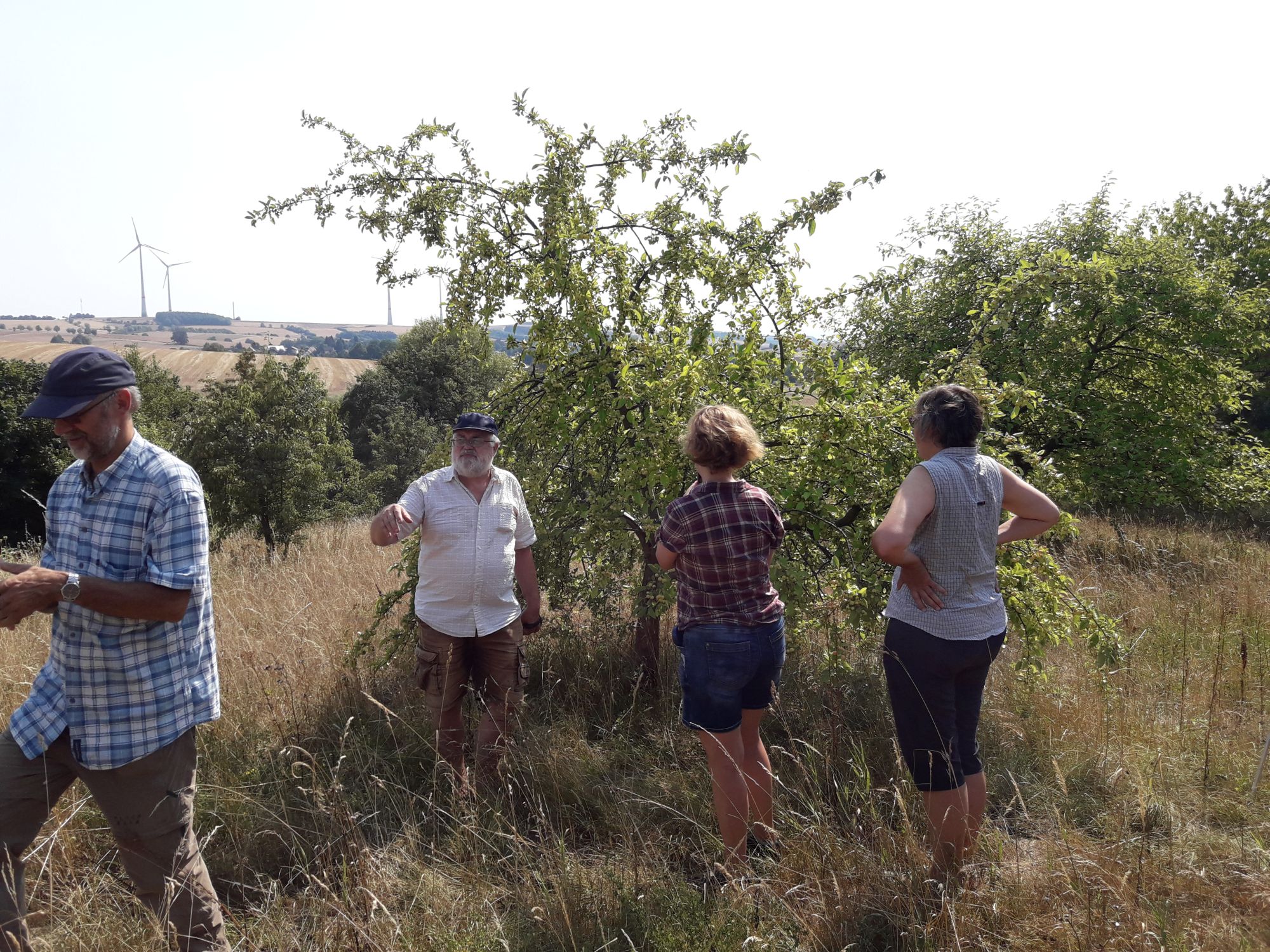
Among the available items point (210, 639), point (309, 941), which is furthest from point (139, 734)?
point (309, 941)

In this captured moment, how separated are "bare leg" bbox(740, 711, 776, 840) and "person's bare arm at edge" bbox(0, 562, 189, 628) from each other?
6.99ft

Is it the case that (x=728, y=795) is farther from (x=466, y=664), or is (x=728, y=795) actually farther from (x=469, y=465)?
(x=469, y=465)

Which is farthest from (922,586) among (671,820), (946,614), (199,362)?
(199,362)

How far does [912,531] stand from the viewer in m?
2.84

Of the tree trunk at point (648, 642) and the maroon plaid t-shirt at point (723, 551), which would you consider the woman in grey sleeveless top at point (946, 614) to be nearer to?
the maroon plaid t-shirt at point (723, 551)

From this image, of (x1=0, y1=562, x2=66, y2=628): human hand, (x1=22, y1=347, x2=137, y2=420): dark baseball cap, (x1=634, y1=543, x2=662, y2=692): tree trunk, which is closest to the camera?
(x1=0, y1=562, x2=66, y2=628): human hand

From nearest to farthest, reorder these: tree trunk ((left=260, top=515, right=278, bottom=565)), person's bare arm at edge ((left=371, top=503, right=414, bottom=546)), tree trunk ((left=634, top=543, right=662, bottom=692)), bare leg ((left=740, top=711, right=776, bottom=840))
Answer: bare leg ((left=740, top=711, right=776, bottom=840)), person's bare arm at edge ((left=371, top=503, right=414, bottom=546)), tree trunk ((left=634, top=543, right=662, bottom=692)), tree trunk ((left=260, top=515, right=278, bottom=565))

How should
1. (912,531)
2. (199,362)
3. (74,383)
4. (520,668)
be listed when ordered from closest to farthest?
1. (74,383)
2. (912,531)
3. (520,668)
4. (199,362)

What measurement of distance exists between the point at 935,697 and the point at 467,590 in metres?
2.18

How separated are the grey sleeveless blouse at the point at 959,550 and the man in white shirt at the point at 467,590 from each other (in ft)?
6.40

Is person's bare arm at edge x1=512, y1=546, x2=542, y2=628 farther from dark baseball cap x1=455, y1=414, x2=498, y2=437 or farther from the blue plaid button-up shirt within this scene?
the blue plaid button-up shirt

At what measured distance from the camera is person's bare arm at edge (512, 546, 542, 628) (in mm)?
4137

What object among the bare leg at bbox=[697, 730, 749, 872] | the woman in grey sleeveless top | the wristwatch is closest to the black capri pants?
the woman in grey sleeveless top

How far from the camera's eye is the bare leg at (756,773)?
3.24m
